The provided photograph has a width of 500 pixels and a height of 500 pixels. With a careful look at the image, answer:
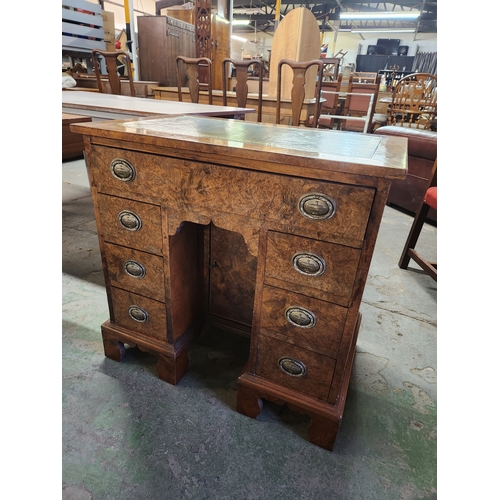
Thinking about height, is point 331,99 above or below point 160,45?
below

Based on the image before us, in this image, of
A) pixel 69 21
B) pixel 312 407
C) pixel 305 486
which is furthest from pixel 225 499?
pixel 69 21

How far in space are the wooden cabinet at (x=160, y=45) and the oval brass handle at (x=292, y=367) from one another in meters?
5.00

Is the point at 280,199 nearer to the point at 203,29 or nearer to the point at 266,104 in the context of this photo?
the point at 266,104

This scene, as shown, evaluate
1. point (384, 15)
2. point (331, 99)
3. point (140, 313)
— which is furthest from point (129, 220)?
point (384, 15)

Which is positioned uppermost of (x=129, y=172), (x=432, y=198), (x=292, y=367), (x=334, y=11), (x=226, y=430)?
(x=334, y=11)

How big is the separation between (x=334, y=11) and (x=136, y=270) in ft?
47.0

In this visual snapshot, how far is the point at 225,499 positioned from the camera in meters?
0.86

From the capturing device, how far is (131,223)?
1.01m

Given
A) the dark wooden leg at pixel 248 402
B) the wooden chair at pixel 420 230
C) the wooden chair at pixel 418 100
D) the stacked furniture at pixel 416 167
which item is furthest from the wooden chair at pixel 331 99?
the dark wooden leg at pixel 248 402

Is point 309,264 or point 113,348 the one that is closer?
point 309,264

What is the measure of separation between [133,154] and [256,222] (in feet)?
1.34

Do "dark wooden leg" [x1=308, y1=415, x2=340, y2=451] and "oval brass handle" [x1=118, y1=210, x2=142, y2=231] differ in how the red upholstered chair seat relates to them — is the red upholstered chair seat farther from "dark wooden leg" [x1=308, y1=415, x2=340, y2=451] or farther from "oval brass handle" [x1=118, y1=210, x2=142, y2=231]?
"oval brass handle" [x1=118, y1=210, x2=142, y2=231]

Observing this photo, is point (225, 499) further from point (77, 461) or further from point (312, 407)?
point (77, 461)

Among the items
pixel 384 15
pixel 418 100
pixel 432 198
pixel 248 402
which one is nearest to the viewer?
pixel 248 402
